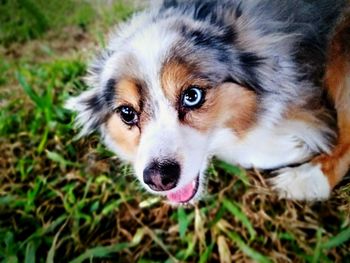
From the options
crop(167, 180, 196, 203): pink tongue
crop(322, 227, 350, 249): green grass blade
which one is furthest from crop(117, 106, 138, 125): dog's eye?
crop(322, 227, 350, 249): green grass blade

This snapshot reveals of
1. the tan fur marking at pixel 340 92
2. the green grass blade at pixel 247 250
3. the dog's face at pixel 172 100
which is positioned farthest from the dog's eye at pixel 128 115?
the tan fur marking at pixel 340 92

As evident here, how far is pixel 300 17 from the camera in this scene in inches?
93.7

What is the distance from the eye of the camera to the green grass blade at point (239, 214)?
260cm

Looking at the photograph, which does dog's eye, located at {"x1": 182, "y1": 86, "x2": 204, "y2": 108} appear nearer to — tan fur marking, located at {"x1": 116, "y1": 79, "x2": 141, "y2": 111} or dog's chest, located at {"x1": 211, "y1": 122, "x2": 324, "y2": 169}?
tan fur marking, located at {"x1": 116, "y1": 79, "x2": 141, "y2": 111}

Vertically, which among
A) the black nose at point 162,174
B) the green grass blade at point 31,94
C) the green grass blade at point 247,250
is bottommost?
the green grass blade at point 247,250

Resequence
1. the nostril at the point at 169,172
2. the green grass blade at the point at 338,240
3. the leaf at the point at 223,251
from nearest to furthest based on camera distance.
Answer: the nostril at the point at 169,172, the green grass blade at the point at 338,240, the leaf at the point at 223,251

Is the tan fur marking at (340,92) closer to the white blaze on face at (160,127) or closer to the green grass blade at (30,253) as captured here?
the white blaze on face at (160,127)

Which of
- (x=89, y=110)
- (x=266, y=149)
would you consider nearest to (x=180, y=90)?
(x=89, y=110)

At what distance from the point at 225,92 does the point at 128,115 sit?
434 mm

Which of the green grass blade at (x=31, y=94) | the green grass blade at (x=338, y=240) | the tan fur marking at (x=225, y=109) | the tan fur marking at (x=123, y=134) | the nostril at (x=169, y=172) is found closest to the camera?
the nostril at (x=169, y=172)

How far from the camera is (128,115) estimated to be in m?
2.28

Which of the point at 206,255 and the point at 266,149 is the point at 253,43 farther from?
the point at 206,255

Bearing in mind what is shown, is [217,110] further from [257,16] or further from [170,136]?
[257,16]

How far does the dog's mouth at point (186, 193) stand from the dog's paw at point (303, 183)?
0.55 m
